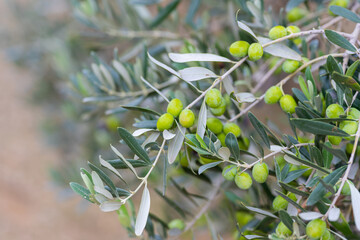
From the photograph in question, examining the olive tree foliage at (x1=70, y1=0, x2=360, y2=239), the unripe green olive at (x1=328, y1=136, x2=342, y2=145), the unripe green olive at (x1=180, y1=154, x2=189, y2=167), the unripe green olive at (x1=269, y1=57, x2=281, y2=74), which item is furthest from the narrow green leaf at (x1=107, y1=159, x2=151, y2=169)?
the unripe green olive at (x1=269, y1=57, x2=281, y2=74)

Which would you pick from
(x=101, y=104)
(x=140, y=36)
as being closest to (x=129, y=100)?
(x=101, y=104)

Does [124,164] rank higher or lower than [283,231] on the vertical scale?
higher

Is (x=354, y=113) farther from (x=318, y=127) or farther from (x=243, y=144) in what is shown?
(x=243, y=144)

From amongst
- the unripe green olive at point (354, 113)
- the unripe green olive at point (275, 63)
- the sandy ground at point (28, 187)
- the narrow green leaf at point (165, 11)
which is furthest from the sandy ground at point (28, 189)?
the unripe green olive at point (354, 113)

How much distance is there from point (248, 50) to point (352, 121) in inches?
5.7

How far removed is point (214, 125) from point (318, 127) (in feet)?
0.47

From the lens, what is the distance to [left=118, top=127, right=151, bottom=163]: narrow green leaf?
40cm

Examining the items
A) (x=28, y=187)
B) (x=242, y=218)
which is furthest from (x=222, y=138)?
(x=28, y=187)

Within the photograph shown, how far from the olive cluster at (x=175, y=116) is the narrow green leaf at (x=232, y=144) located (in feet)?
0.15

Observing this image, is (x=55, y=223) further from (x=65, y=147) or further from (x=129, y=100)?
(x=129, y=100)

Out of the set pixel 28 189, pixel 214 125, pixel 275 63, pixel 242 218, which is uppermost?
pixel 214 125

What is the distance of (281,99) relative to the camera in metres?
0.45

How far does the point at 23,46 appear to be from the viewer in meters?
1.33

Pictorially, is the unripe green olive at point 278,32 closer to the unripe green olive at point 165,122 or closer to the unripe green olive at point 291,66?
the unripe green olive at point 291,66
